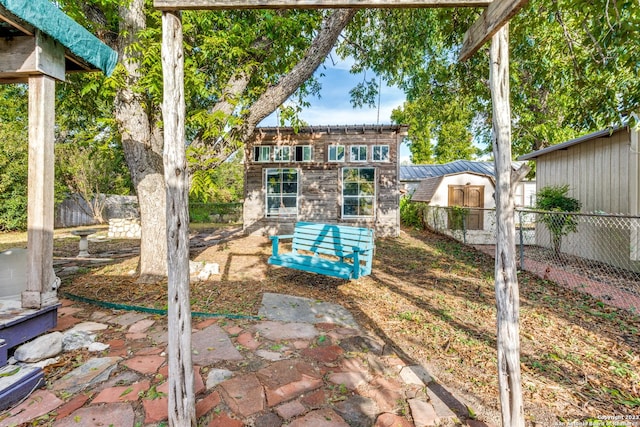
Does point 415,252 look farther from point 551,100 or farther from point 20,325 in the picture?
point 551,100

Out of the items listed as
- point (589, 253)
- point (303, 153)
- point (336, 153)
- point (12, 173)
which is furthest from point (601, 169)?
point (12, 173)

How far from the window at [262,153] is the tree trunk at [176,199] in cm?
902

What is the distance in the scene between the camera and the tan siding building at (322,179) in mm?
10602

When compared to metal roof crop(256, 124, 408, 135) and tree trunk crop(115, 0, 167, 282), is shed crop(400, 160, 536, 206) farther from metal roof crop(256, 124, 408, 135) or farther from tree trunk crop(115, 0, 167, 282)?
tree trunk crop(115, 0, 167, 282)

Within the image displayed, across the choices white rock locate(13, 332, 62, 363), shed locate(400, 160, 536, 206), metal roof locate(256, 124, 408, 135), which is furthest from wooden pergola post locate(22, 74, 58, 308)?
shed locate(400, 160, 536, 206)

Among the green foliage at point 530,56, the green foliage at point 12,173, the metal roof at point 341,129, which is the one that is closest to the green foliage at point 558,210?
the green foliage at point 530,56

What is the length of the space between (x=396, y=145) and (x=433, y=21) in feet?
17.1

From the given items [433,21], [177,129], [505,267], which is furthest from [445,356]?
[433,21]

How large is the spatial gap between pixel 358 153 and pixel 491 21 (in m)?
8.79

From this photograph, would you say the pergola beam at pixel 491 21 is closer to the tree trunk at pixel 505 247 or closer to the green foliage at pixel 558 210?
the tree trunk at pixel 505 247

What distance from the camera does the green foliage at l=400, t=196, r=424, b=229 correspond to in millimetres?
13666

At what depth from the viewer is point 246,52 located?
488 cm

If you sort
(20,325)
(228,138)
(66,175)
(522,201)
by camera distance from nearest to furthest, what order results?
1. (20,325)
2. (228,138)
3. (66,175)
4. (522,201)

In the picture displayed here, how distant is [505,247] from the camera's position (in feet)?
6.19
